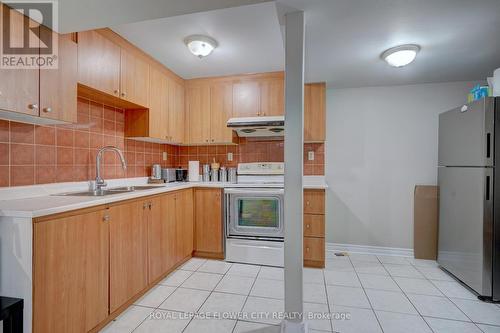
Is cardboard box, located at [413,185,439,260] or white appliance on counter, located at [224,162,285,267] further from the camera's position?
cardboard box, located at [413,185,439,260]

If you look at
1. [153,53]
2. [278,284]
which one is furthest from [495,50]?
[153,53]

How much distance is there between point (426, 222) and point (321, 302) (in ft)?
6.26

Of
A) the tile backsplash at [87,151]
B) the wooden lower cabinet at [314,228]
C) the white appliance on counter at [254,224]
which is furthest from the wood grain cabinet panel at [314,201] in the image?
the tile backsplash at [87,151]

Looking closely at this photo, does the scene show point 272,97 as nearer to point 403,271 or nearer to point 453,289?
point 403,271

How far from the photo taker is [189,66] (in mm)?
2887

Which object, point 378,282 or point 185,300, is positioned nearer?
point 185,300

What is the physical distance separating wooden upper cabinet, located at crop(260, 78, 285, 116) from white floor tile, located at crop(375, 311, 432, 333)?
229 centimetres

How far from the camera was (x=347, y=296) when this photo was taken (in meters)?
2.15

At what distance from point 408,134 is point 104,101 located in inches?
140

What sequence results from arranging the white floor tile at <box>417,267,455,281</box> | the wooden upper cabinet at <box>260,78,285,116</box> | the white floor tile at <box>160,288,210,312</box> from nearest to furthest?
the white floor tile at <box>160,288,210,312</box>
the white floor tile at <box>417,267,455,281</box>
the wooden upper cabinet at <box>260,78,285,116</box>

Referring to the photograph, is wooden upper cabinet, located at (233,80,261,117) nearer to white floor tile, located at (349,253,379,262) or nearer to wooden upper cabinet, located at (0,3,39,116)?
wooden upper cabinet, located at (0,3,39,116)

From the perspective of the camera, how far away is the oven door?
281cm

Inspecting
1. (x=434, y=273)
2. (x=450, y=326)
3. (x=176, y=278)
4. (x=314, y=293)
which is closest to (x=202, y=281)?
(x=176, y=278)

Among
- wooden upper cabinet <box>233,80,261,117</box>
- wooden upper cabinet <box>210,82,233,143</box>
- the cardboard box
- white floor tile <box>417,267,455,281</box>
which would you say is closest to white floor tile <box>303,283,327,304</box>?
white floor tile <box>417,267,455,281</box>
